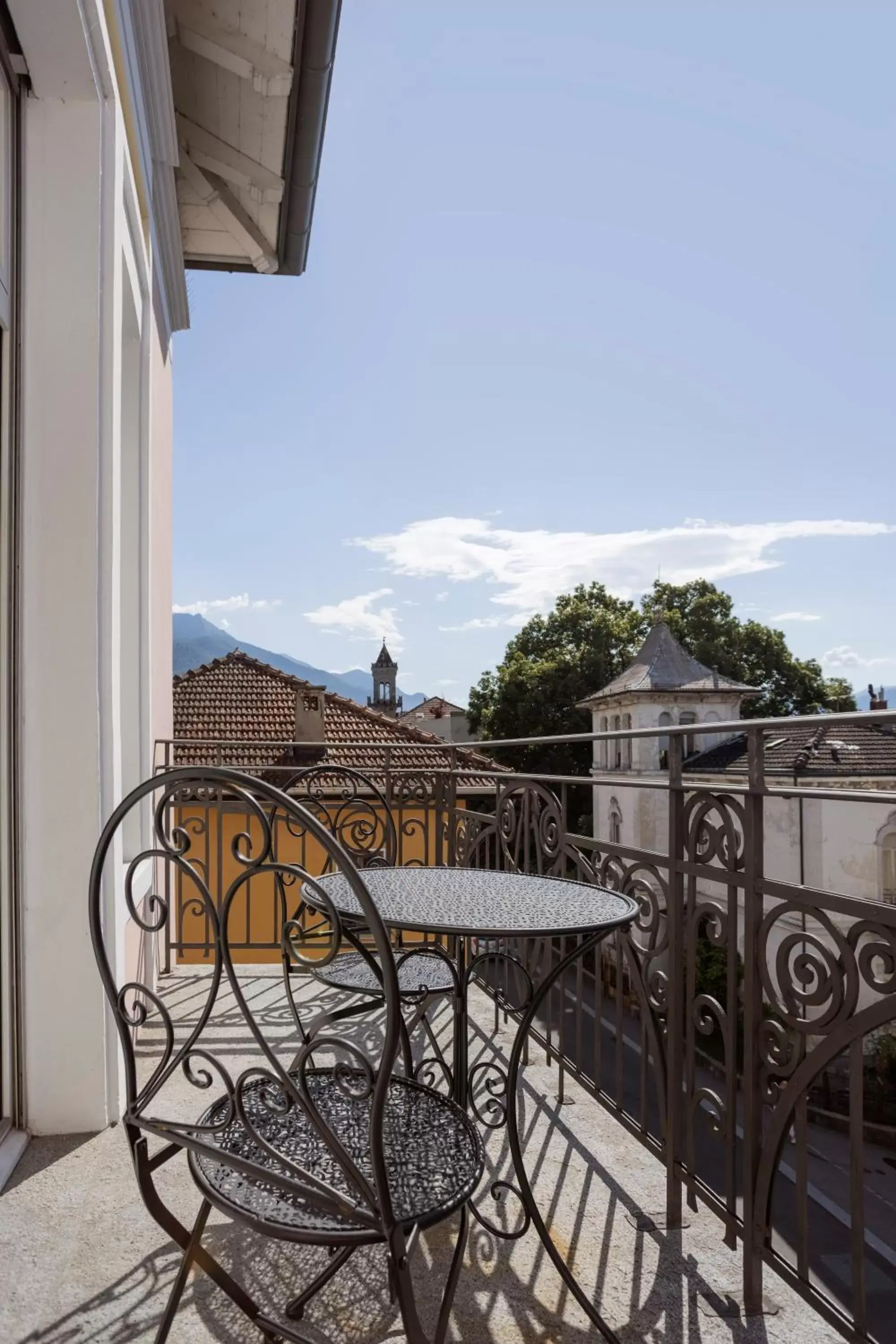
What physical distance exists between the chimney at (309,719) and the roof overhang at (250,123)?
23.7 feet

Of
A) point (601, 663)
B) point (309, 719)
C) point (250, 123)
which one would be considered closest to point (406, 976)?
point (250, 123)

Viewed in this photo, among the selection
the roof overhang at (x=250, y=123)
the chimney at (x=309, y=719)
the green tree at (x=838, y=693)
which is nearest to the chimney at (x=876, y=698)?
the green tree at (x=838, y=693)

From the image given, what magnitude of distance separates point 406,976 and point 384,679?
61812 millimetres

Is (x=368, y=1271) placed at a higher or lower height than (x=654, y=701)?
lower

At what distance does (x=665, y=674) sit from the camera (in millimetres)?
29141

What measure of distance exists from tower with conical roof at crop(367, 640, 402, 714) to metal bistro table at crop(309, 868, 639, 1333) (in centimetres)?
6111

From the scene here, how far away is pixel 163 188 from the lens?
358 cm

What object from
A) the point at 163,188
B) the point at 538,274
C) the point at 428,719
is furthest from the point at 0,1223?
the point at 538,274

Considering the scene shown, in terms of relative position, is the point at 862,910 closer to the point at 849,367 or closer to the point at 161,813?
the point at 161,813

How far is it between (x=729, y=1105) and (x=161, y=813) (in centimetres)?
114

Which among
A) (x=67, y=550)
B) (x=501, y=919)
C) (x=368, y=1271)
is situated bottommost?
(x=368, y=1271)

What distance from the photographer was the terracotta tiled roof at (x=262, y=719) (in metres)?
11.9

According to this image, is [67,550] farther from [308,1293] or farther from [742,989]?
[742,989]

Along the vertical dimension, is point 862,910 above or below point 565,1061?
above
